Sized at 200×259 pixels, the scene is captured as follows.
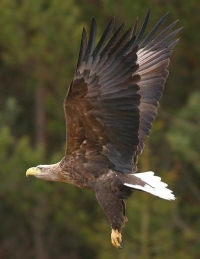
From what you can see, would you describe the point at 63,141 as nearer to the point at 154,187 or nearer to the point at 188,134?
the point at 188,134

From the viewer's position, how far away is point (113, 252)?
18359 millimetres

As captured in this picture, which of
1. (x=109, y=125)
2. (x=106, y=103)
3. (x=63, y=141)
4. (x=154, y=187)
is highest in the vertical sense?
(x=106, y=103)

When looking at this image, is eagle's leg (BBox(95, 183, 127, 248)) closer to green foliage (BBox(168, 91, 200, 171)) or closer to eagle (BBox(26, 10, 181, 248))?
eagle (BBox(26, 10, 181, 248))

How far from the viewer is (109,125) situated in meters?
9.33

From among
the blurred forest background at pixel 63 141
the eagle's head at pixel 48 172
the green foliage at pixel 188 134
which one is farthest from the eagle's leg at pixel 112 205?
the green foliage at pixel 188 134

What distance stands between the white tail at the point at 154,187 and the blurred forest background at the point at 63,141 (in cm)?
635

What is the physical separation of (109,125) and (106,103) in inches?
9.6

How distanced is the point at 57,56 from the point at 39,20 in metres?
1.02

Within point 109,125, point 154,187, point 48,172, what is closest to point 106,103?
point 109,125

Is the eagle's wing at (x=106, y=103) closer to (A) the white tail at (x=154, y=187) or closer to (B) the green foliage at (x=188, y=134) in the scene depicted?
(A) the white tail at (x=154, y=187)

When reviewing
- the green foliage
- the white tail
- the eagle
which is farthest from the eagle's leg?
the green foliage

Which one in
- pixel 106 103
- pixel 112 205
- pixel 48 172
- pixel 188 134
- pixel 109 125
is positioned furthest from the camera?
pixel 188 134

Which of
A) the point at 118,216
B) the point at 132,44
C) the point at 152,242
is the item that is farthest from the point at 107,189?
the point at 152,242

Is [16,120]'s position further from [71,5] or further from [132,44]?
[132,44]
